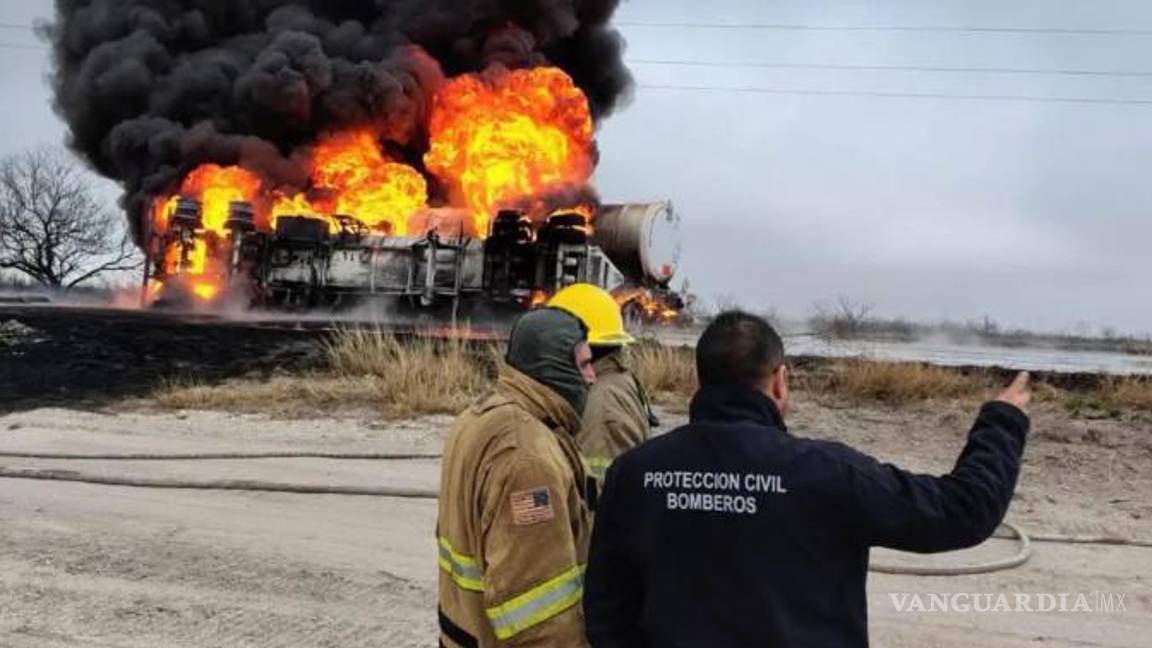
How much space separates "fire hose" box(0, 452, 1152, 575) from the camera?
5.36 metres

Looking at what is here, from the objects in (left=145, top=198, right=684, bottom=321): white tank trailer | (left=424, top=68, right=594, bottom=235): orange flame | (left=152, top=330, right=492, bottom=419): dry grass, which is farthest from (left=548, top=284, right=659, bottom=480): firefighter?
(left=424, top=68, right=594, bottom=235): orange flame

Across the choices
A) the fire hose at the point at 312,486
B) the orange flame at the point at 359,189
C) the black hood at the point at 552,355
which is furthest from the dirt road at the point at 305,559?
the orange flame at the point at 359,189

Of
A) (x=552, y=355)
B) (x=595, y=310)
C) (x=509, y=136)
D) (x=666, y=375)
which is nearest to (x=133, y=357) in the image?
(x=666, y=375)

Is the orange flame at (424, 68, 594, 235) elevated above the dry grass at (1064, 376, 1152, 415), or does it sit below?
above

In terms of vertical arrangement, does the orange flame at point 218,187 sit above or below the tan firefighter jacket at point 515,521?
above

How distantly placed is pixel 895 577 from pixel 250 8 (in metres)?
36.2

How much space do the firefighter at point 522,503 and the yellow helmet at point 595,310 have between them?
446mm

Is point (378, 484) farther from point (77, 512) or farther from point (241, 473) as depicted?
point (77, 512)

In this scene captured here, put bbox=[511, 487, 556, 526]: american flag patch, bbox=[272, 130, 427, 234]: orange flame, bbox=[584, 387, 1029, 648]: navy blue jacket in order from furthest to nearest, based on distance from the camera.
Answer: bbox=[272, 130, 427, 234]: orange flame, bbox=[511, 487, 556, 526]: american flag patch, bbox=[584, 387, 1029, 648]: navy blue jacket

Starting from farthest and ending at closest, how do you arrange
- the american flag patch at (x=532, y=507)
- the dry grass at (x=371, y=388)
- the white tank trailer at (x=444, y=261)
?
the white tank trailer at (x=444, y=261) < the dry grass at (x=371, y=388) < the american flag patch at (x=532, y=507)

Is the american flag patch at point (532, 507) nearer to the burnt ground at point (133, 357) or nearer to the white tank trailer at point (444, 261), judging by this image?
the burnt ground at point (133, 357)

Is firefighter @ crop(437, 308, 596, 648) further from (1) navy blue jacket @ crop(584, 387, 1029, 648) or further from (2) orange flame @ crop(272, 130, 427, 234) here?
(2) orange flame @ crop(272, 130, 427, 234)

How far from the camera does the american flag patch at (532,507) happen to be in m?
2.25

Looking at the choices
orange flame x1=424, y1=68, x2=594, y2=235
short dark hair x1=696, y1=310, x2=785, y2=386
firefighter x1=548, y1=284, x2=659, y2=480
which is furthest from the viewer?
orange flame x1=424, y1=68, x2=594, y2=235
